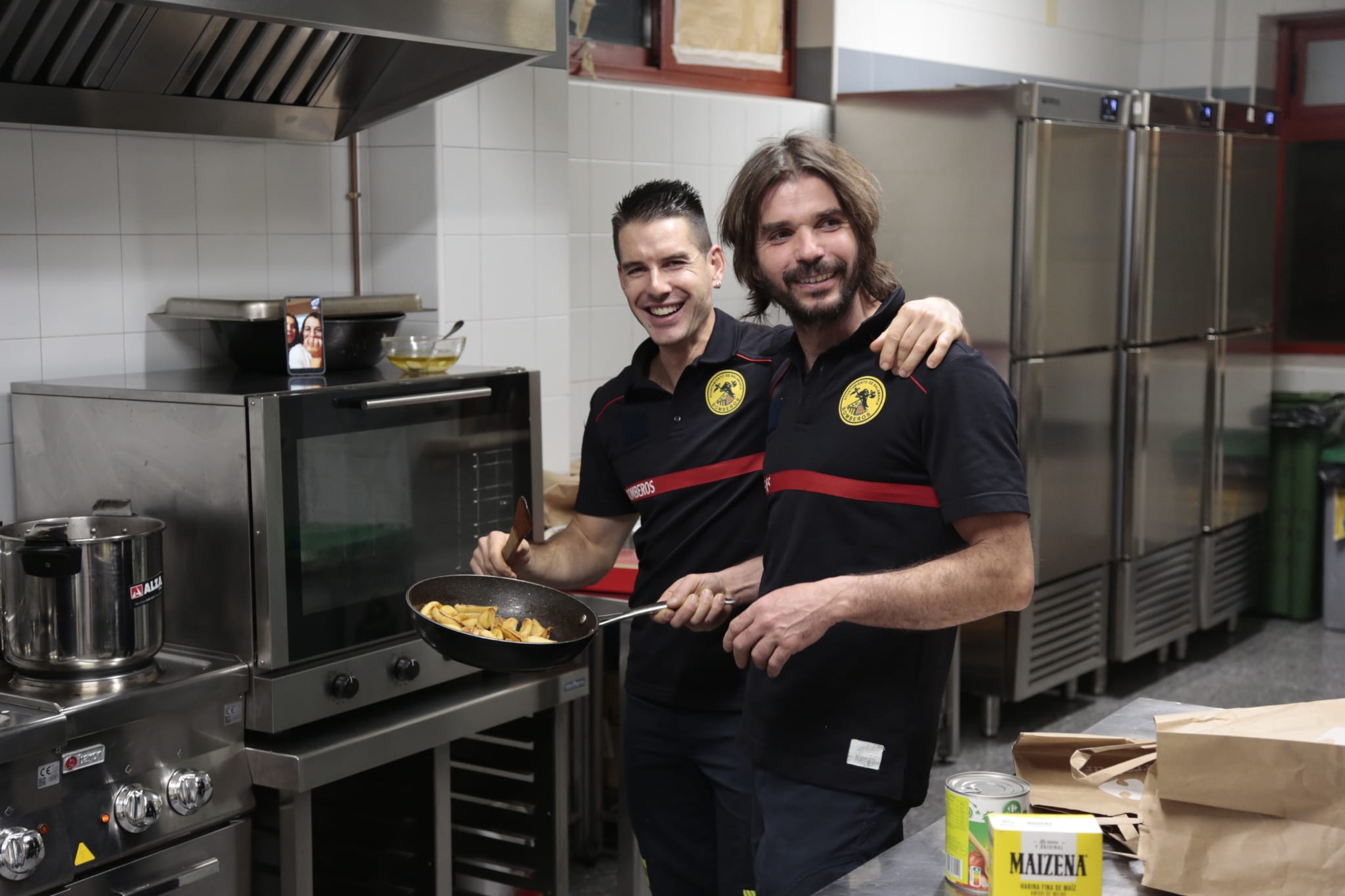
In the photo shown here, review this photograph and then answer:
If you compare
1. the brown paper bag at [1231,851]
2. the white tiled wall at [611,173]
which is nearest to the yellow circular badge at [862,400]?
the brown paper bag at [1231,851]

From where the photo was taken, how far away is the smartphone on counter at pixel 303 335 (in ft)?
8.32

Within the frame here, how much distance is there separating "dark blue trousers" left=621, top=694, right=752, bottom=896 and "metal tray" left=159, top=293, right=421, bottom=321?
952 mm

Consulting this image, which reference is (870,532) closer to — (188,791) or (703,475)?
(703,475)

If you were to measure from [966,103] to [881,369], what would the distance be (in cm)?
258

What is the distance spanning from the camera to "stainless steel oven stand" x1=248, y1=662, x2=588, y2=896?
7.52 ft

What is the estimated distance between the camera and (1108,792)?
1577mm

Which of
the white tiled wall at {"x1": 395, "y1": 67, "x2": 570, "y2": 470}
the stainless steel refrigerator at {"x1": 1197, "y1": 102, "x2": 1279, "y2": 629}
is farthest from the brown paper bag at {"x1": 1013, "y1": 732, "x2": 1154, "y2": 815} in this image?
the stainless steel refrigerator at {"x1": 1197, "y1": 102, "x2": 1279, "y2": 629}

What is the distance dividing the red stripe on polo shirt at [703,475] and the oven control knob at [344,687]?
24.5 inches

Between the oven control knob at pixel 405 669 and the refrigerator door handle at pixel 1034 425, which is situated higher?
the refrigerator door handle at pixel 1034 425

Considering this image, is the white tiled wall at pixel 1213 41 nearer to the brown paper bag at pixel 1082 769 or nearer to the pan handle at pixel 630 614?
the pan handle at pixel 630 614

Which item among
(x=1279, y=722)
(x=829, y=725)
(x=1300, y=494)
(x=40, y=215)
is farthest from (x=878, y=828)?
(x=1300, y=494)

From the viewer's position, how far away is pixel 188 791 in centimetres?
217

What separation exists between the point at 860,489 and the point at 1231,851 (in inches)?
23.8

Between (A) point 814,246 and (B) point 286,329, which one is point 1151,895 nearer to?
(A) point 814,246
